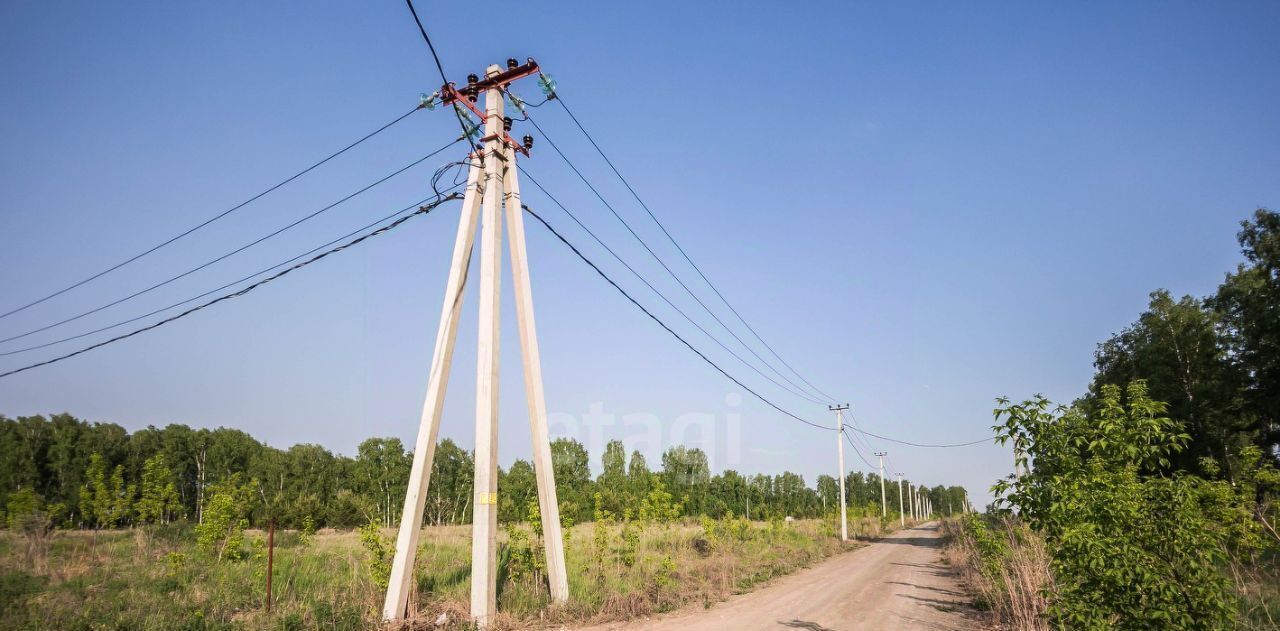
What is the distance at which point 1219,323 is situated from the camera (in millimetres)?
31031

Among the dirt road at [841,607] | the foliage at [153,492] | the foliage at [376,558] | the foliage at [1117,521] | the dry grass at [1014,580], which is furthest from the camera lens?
the foliage at [153,492]

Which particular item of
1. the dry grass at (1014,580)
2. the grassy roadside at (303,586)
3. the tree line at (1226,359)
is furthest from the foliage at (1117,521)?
the tree line at (1226,359)

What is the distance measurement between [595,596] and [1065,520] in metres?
8.62

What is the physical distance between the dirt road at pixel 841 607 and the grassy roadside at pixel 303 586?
2.75ft

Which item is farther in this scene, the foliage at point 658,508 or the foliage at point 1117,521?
the foliage at point 658,508

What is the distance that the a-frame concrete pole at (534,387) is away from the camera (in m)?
10.9

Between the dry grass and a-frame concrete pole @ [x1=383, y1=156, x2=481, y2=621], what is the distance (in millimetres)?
8680

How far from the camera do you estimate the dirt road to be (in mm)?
10727

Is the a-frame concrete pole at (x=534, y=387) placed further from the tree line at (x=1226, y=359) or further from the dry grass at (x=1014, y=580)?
the tree line at (x=1226, y=359)

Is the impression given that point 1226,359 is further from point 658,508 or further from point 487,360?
point 487,360

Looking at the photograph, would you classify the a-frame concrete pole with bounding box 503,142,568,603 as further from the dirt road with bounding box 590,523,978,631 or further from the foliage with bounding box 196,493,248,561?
the foliage with bounding box 196,493,248,561

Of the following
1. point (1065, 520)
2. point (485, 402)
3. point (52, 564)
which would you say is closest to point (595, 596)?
point (485, 402)

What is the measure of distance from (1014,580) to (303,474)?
68386 millimetres

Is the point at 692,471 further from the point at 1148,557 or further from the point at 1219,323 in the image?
the point at 1148,557
